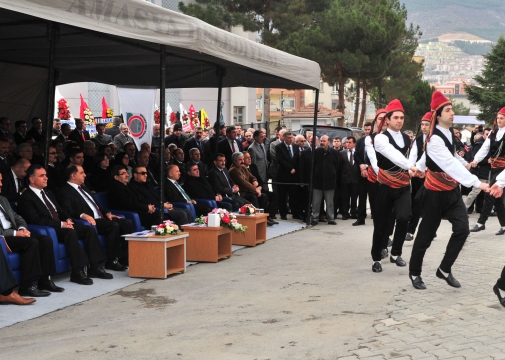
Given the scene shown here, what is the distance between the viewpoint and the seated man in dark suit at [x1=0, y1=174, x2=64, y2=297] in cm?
788

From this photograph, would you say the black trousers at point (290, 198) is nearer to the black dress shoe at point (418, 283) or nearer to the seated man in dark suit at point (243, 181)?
the seated man in dark suit at point (243, 181)

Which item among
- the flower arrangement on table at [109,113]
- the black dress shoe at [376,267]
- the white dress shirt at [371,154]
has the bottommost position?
the black dress shoe at [376,267]

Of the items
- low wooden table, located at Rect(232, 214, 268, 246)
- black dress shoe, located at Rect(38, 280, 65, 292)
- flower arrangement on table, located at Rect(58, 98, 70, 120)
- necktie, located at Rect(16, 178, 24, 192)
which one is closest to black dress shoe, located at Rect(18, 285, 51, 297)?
black dress shoe, located at Rect(38, 280, 65, 292)

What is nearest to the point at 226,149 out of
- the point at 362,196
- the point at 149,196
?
the point at 362,196

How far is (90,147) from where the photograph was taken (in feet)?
42.6

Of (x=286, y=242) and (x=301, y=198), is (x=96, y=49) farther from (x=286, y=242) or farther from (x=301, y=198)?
(x=301, y=198)

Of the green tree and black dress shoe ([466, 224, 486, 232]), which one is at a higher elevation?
the green tree

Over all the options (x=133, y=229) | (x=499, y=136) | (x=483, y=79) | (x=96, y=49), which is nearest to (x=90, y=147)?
(x=96, y=49)

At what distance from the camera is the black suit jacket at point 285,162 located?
50.9ft

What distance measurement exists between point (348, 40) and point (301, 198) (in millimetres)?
25119

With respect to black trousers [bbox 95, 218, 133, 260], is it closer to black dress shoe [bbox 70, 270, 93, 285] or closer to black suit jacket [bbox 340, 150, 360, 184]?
black dress shoe [bbox 70, 270, 93, 285]

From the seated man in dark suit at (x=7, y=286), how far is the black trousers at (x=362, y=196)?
839 centimetres

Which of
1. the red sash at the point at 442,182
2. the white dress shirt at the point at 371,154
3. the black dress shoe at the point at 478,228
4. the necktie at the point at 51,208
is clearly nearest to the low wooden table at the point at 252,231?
the white dress shirt at the point at 371,154

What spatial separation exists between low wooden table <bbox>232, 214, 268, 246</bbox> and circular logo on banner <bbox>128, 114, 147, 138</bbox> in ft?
10.2
